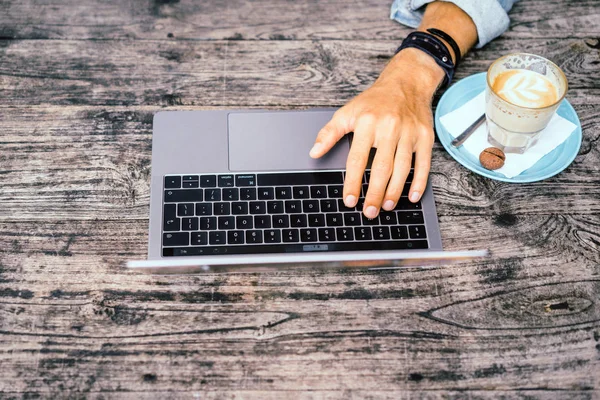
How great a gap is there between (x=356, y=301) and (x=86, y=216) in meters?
0.48

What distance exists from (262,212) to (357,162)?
0.19 m

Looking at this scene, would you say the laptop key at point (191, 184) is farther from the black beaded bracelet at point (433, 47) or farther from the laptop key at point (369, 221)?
the black beaded bracelet at point (433, 47)

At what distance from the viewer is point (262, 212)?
863 millimetres

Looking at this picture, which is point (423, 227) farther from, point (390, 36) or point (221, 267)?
point (390, 36)

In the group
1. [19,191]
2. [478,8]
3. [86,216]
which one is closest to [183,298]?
[86,216]

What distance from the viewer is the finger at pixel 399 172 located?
872 millimetres

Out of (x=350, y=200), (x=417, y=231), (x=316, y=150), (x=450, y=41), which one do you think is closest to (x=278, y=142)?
(x=316, y=150)

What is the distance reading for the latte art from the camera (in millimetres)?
916

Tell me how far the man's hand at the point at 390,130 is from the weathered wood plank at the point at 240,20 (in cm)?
13

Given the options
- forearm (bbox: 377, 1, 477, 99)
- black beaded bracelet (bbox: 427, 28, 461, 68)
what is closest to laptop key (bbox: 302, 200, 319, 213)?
forearm (bbox: 377, 1, 477, 99)

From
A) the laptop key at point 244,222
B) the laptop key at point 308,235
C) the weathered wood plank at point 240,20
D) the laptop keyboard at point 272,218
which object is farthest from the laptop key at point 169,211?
the weathered wood plank at point 240,20

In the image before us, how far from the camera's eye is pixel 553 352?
79 cm

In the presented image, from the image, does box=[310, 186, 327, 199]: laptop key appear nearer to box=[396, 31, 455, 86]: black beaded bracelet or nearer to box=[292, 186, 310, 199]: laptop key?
box=[292, 186, 310, 199]: laptop key

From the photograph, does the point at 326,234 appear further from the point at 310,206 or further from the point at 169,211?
the point at 169,211
